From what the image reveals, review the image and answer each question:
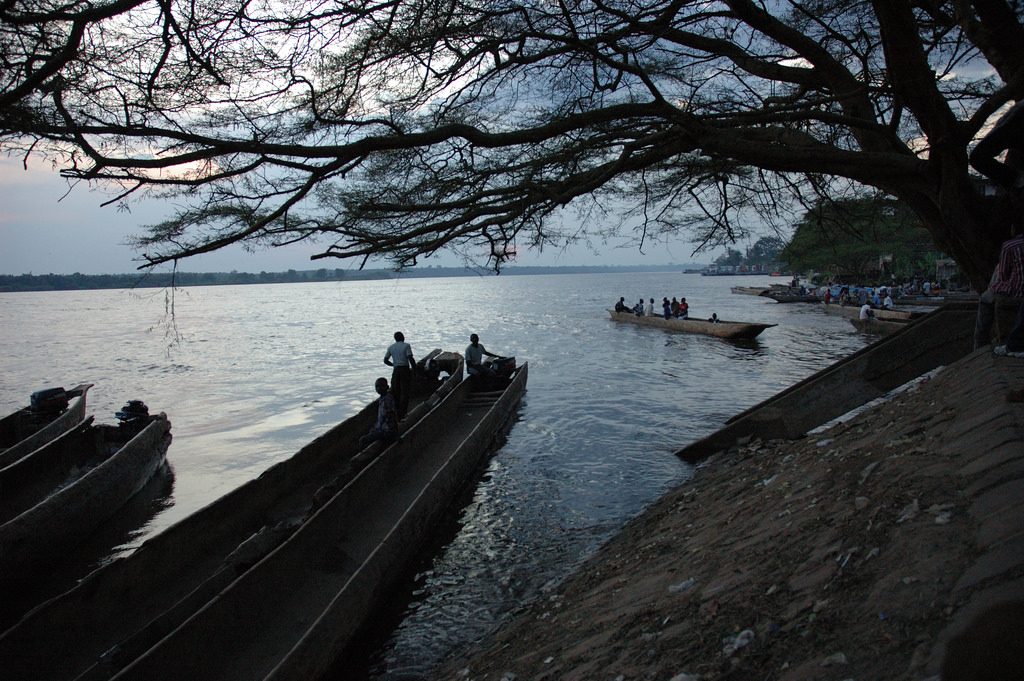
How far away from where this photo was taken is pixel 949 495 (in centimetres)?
298

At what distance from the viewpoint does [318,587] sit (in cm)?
543

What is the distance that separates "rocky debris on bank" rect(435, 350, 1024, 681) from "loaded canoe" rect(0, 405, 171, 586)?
218 inches

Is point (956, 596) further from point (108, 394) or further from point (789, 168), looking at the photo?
point (108, 394)

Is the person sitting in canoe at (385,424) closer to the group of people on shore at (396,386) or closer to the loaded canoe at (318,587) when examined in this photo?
the group of people on shore at (396,386)

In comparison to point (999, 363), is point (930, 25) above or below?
above

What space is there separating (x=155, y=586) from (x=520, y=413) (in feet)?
33.7

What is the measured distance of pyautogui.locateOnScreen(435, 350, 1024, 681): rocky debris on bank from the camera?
7.43 ft

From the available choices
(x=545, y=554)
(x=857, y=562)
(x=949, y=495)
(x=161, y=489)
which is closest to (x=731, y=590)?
(x=857, y=562)

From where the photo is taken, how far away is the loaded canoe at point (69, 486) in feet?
22.1

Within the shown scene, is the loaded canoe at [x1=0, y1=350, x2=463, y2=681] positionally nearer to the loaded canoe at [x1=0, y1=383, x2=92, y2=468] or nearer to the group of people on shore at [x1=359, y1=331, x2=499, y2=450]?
the group of people on shore at [x1=359, y1=331, x2=499, y2=450]

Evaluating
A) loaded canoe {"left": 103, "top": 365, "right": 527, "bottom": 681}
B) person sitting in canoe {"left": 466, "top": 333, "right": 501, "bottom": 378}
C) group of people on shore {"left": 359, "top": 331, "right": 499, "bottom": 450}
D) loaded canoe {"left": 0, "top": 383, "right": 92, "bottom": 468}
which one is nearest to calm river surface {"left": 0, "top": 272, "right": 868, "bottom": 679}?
loaded canoe {"left": 103, "top": 365, "right": 527, "bottom": 681}

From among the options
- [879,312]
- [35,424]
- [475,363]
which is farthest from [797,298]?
[35,424]

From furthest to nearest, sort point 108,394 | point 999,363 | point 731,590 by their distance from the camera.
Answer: point 108,394 < point 999,363 < point 731,590

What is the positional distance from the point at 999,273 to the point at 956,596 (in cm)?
446
